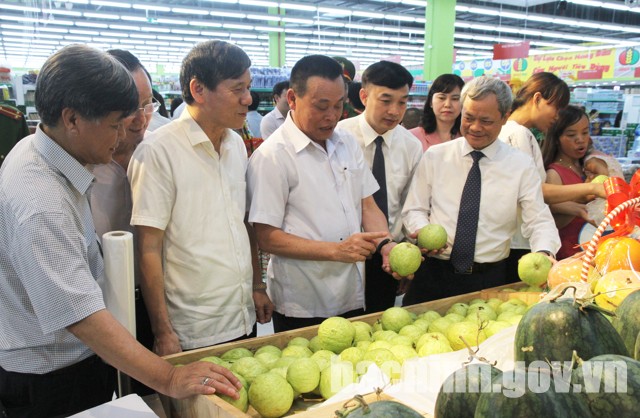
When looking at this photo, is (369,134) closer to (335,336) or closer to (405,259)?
(405,259)

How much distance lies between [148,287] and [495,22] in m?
19.9

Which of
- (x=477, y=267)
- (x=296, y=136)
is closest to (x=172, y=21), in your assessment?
(x=296, y=136)

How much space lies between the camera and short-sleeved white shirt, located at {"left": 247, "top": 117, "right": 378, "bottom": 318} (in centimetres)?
234

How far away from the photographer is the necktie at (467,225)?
271 cm

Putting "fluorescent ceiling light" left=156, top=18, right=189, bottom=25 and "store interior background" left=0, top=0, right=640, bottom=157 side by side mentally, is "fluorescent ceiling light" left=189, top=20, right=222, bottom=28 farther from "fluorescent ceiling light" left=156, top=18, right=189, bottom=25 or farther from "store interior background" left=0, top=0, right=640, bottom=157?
"fluorescent ceiling light" left=156, top=18, right=189, bottom=25

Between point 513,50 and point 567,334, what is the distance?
11.9 metres

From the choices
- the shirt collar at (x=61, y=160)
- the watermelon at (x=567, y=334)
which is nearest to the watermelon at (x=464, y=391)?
the watermelon at (x=567, y=334)

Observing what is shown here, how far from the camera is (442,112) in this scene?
12.7ft

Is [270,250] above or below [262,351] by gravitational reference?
above

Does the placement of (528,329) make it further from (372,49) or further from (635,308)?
(372,49)

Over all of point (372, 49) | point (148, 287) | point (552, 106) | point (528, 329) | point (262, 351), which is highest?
point (372, 49)

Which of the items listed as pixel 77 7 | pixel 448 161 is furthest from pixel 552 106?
pixel 77 7

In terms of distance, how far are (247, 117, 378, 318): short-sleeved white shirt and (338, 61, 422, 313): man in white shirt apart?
572 millimetres

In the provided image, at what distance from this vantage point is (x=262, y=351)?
1790mm
